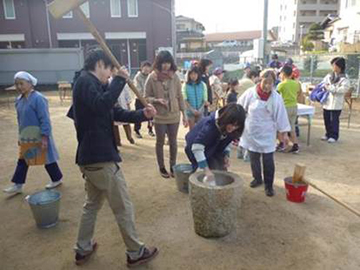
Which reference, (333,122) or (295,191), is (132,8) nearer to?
(333,122)

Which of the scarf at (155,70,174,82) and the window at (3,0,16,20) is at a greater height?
the window at (3,0,16,20)

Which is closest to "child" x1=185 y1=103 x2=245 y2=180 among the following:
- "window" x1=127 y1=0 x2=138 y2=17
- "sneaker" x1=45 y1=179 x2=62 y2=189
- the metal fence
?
"sneaker" x1=45 y1=179 x2=62 y2=189

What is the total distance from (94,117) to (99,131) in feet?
0.37

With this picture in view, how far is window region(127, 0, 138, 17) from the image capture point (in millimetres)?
22594

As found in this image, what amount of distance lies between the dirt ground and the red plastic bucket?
75mm

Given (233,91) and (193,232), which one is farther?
(233,91)

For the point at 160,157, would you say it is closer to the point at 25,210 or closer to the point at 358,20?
the point at 25,210

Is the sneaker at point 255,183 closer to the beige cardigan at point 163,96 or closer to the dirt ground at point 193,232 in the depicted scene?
the dirt ground at point 193,232

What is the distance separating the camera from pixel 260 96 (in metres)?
4.05

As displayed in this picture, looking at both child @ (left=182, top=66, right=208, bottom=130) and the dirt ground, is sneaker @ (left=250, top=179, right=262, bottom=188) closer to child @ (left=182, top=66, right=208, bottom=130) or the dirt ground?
the dirt ground

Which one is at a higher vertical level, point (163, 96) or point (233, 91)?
point (163, 96)

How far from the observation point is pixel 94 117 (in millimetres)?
2455

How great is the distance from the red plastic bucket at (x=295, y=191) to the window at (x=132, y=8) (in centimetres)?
2123

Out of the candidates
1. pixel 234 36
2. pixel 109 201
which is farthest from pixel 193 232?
pixel 234 36
